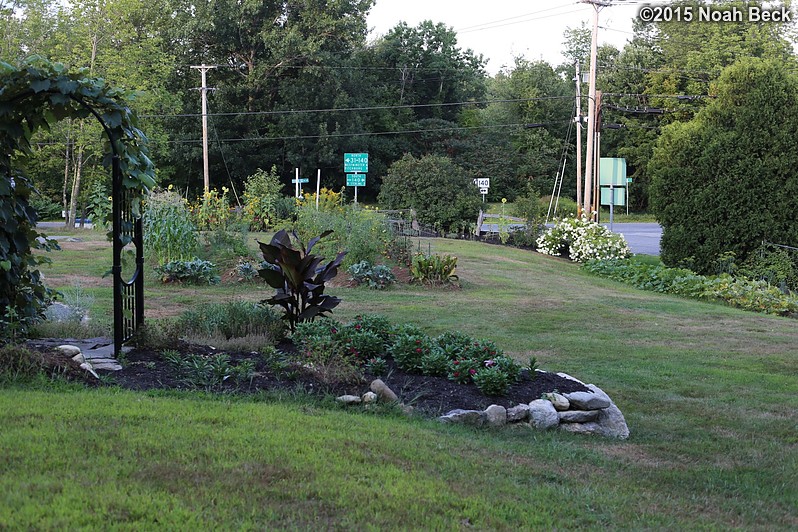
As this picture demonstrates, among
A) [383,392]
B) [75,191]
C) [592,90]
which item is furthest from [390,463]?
[75,191]

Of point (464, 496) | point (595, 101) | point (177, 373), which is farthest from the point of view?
point (595, 101)

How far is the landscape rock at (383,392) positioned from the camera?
5814 mm

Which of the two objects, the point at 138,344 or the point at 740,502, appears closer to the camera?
the point at 740,502

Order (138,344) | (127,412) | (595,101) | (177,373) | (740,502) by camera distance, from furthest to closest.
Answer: (595,101)
(138,344)
(177,373)
(127,412)
(740,502)

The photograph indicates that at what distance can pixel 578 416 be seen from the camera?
19.4 feet

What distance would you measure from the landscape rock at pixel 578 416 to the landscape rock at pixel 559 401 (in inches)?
2.2

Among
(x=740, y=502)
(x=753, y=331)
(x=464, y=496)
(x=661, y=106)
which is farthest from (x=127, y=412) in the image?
(x=661, y=106)

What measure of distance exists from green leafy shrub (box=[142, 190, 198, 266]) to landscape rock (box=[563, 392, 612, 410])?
986 centimetres

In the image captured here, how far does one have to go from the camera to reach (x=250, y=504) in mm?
3398

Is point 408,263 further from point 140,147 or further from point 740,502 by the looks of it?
point 740,502

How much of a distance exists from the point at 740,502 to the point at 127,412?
11.8ft

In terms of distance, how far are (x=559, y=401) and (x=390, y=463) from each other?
2186mm

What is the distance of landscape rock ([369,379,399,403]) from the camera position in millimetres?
A: 5814

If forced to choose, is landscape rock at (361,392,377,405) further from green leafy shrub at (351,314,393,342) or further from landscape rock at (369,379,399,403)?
green leafy shrub at (351,314,393,342)
